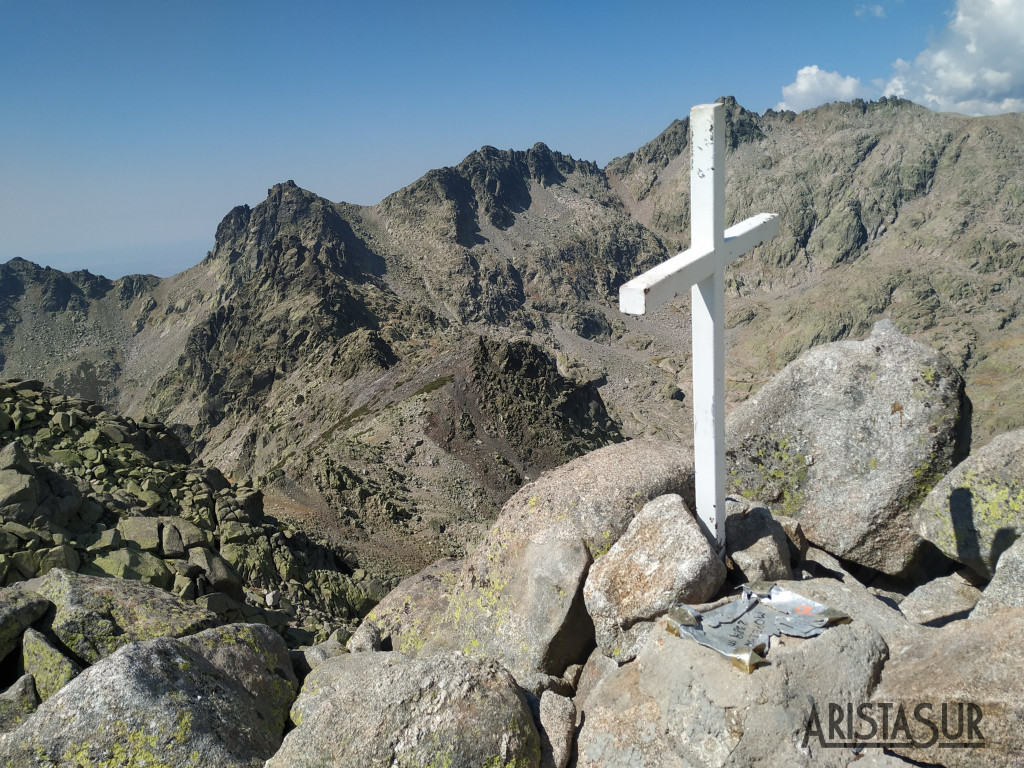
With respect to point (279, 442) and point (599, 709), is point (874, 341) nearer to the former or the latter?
point (599, 709)

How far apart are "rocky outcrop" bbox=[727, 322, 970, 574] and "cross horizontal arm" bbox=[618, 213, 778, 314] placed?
2.89 meters

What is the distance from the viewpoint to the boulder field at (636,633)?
544 centimetres

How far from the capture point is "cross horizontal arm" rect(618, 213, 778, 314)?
19.1 feet

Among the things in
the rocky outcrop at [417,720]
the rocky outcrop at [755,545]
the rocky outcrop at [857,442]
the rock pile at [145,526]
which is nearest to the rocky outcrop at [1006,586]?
the rocky outcrop at [857,442]

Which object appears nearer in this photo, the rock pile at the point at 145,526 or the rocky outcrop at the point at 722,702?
the rocky outcrop at the point at 722,702

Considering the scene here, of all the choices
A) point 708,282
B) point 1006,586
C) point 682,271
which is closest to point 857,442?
point 1006,586

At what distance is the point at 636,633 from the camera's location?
7512 millimetres

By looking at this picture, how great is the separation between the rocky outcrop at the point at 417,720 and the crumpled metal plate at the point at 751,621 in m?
1.88

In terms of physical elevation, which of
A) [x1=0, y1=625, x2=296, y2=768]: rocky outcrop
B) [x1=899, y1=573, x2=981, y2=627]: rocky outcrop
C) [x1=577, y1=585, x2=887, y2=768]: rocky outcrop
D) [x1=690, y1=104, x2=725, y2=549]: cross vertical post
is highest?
[x1=690, y1=104, x2=725, y2=549]: cross vertical post

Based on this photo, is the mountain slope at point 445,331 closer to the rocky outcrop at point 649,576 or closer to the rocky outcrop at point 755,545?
the rocky outcrop at point 755,545

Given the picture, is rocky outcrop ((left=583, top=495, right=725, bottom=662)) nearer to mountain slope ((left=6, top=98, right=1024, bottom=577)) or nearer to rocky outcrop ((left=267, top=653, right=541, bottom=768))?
rocky outcrop ((left=267, top=653, right=541, bottom=768))

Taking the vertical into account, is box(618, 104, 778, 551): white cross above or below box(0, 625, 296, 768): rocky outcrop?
above

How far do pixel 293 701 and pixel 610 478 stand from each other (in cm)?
479

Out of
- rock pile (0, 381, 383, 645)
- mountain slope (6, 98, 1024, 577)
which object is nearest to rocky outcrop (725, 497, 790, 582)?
rock pile (0, 381, 383, 645)
